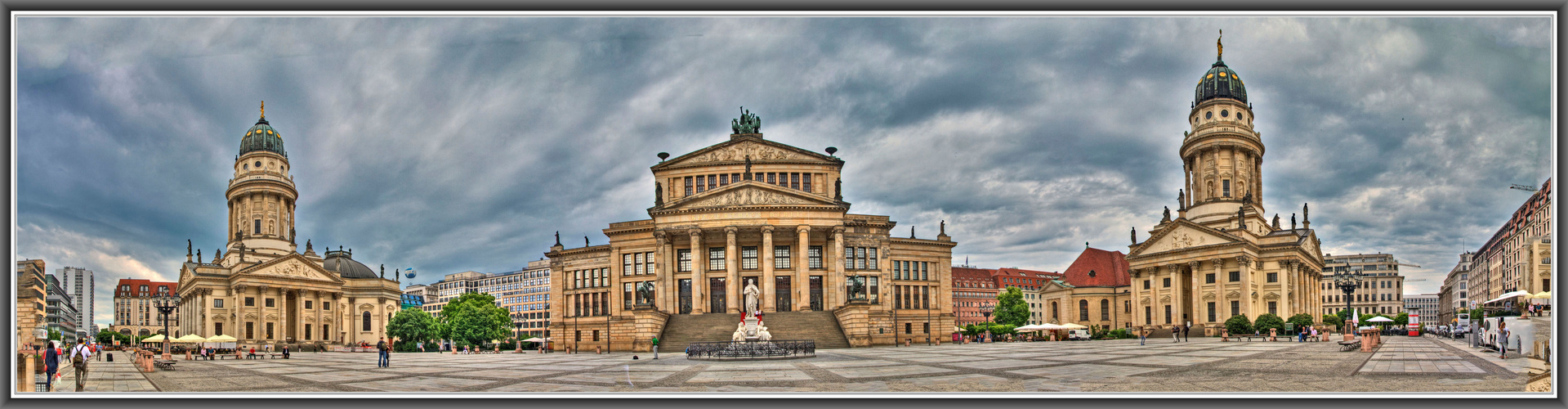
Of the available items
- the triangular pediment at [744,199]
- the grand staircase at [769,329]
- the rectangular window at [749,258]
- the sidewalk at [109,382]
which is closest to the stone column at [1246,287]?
the triangular pediment at [744,199]

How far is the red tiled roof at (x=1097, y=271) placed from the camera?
114 meters

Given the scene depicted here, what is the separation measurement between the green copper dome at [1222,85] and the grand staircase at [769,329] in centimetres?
5399

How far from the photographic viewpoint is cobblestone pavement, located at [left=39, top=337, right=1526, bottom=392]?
72.0ft

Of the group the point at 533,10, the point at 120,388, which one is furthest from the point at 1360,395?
the point at 120,388

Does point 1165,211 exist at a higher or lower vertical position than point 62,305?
higher

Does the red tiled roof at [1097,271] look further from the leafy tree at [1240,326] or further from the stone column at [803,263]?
the stone column at [803,263]

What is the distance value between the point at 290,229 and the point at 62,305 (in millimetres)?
37996

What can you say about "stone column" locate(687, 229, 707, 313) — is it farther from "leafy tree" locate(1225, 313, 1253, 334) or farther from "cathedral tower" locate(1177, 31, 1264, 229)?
"cathedral tower" locate(1177, 31, 1264, 229)

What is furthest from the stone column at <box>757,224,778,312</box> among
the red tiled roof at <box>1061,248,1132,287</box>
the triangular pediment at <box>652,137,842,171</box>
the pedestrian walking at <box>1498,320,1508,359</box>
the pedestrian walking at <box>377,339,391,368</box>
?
the red tiled roof at <box>1061,248,1132,287</box>

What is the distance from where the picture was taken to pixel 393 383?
26.2 m

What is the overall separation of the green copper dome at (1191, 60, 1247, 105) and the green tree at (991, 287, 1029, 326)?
136ft

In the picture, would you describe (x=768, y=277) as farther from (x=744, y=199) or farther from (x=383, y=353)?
(x=383, y=353)

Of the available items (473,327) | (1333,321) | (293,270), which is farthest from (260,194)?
(1333,321)

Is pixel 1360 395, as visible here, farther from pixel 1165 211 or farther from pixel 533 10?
pixel 1165 211
